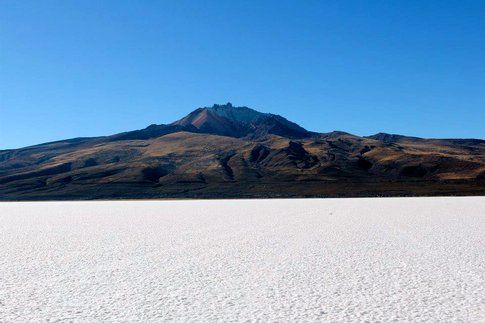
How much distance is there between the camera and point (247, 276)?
1091 cm

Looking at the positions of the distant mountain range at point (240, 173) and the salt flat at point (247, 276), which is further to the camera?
the distant mountain range at point (240, 173)

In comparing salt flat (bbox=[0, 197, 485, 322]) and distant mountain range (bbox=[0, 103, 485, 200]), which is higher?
distant mountain range (bbox=[0, 103, 485, 200])

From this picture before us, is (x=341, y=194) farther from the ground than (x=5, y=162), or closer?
closer

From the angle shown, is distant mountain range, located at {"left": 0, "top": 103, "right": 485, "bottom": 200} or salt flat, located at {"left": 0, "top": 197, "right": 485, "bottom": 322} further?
distant mountain range, located at {"left": 0, "top": 103, "right": 485, "bottom": 200}

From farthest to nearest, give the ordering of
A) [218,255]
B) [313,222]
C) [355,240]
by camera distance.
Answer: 1. [313,222]
2. [355,240]
3. [218,255]

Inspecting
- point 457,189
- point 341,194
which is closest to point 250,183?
point 341,194

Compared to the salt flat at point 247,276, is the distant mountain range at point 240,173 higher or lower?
higher

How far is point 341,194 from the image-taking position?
229ft

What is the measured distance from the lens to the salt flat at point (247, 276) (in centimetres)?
801

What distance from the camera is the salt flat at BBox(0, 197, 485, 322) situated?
315 inches

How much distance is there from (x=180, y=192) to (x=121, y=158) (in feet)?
218

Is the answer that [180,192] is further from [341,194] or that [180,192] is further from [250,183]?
[341,194]

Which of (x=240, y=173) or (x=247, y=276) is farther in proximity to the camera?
(x=240, y=173)

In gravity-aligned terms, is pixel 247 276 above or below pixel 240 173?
below
